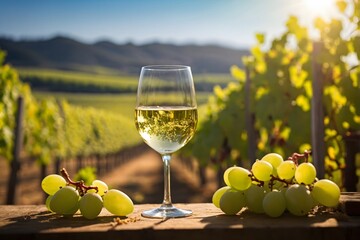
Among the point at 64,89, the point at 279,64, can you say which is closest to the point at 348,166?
the point at 279,64

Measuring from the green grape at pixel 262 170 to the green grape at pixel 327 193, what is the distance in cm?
17

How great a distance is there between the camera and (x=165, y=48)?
10969 cm

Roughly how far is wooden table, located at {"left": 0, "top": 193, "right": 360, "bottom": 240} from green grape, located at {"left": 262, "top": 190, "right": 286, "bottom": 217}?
0.02 metres

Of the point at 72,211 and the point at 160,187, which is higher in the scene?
the point at 72,211

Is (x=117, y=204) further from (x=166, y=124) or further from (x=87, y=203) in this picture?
(x=166, y=124)

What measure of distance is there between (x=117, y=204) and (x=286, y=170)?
59cm

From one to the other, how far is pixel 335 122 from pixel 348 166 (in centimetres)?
111

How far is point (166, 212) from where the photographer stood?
1.91m

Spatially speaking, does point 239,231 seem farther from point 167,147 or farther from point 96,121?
point 96,121

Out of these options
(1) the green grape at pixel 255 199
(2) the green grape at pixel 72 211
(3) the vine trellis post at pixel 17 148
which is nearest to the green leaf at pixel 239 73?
(3) the vine trellis post at pixel 17 148

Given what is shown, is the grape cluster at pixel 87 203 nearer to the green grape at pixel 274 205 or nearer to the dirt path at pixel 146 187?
the green grape at pixel 274 205

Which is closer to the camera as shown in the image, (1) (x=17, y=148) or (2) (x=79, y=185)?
(2) (x=79, y=185)

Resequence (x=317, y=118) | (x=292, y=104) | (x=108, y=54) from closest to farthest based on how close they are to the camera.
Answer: (x=317, y=118)
(x=292, y=104)
(x=108, y=54)

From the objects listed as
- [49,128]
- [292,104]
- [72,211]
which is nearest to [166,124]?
[72,211]
